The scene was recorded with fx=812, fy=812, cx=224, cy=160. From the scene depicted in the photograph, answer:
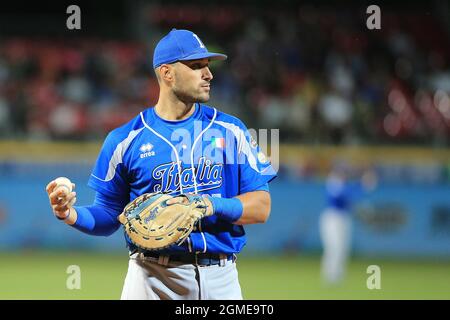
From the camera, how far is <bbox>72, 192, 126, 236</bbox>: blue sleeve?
4.97 metres

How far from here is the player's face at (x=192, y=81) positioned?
16.2 feet

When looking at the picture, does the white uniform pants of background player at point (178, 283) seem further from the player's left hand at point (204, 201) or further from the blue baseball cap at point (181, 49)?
the blue baseball cap at point (181, 49)

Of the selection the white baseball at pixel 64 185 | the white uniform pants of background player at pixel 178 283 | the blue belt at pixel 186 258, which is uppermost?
the white baseball at pixel 64 185

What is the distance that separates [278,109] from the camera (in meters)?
18.9

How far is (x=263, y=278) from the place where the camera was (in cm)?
1433

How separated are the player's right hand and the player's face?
0.91 m


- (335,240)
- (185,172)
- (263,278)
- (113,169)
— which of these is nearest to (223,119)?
(185,172)

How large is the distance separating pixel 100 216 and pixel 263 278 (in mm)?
9532

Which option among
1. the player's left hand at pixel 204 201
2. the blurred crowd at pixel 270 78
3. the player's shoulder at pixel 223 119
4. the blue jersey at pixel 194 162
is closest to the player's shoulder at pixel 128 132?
the blue jersey at pixel 194 162

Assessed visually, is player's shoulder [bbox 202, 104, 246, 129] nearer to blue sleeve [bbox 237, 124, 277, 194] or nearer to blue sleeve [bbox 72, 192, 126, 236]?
blue sleeve [bbox 237, 124, 277, 194]

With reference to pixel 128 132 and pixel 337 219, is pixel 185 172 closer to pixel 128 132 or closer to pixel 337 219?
pixel 128 132

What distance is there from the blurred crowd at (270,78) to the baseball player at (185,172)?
12794 millimetres

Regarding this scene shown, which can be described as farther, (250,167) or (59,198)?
(250,167)
